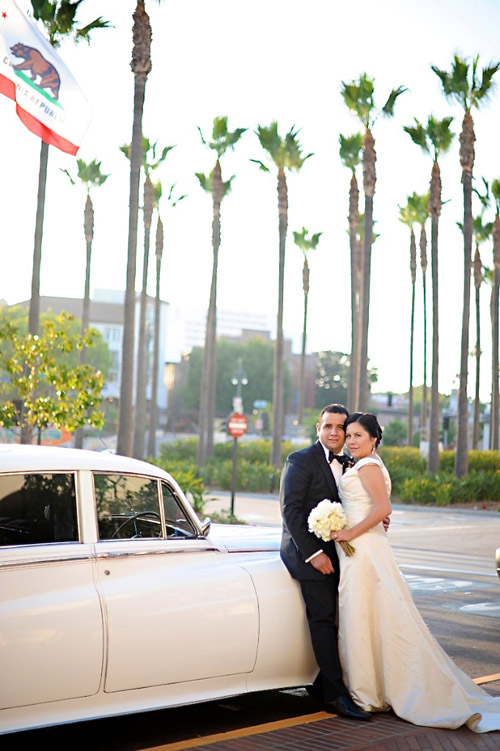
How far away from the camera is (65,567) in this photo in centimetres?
532

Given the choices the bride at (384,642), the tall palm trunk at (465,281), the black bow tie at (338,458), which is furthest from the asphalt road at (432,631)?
the tall palm trunk at (465,281)

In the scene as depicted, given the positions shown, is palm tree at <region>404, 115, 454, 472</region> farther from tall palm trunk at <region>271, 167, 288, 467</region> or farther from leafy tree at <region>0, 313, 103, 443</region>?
leafy tree at <region>0, 313, 103, 443</region>

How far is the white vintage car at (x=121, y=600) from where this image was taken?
5082 millimetres

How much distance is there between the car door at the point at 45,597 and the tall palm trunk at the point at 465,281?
2988 centimetres

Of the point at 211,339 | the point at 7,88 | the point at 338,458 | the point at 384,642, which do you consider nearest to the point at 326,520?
the point at 338,458

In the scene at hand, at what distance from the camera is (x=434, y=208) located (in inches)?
1539

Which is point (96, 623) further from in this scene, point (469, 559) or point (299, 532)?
point (469, 559)

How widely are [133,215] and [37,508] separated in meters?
16.9

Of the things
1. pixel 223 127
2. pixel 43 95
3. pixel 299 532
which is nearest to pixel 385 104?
pixel 223 127

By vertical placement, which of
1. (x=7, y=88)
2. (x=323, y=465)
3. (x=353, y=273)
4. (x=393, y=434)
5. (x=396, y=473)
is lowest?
(x=396, y=473)

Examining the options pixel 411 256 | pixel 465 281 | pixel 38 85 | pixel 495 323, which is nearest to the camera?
pixel 38 85

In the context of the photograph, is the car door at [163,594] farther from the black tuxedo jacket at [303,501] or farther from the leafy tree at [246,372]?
the leafy tree at [246,372]

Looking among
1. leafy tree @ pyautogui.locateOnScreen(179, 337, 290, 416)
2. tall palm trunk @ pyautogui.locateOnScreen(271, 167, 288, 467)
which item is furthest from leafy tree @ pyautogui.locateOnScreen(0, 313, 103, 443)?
leafy tree @ pyautogui.locateOnScreen(179, 337, 290, 416)

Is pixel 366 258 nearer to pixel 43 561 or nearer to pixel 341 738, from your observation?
pixel 341 738
